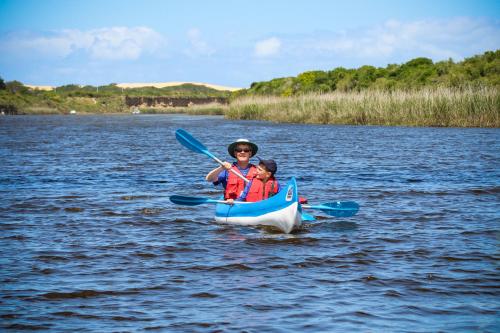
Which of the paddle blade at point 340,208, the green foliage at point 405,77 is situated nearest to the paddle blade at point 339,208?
the paddle blade at point 340,208

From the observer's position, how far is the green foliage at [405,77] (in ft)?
133

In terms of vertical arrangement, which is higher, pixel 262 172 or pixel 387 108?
pixel 387 108

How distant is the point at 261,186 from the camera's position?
30.0 feet

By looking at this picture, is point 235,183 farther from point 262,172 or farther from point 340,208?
point 340,208

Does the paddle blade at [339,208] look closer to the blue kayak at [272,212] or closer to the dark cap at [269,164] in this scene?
the blue kayak at [272,212]

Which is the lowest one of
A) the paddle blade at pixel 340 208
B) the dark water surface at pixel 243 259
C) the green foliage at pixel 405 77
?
the dark water surface at pixel 243 259

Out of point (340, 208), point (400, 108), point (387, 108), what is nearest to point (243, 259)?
point (340, 208)

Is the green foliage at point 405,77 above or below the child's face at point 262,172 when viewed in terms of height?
above

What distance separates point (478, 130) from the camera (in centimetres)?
2919

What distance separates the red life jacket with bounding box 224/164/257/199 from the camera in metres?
9.44

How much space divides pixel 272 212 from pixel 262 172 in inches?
22.9

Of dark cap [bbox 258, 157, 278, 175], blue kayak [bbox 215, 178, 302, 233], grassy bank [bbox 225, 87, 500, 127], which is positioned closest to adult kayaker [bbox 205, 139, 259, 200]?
blue kayak [bbox 215, 178, 302, 233]

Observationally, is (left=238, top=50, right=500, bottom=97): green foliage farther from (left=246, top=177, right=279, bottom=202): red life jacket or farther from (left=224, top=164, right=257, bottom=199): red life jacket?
(left=246, top=177, right=279, bottom=202): red life jacket

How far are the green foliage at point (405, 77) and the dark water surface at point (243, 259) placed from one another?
2008cm
